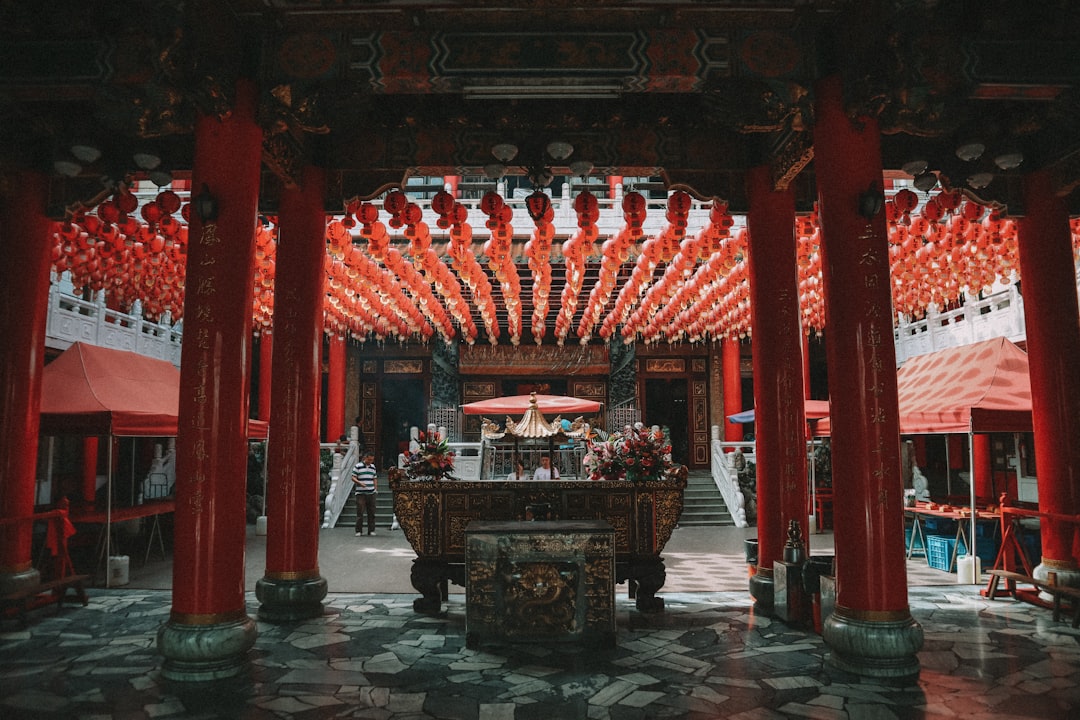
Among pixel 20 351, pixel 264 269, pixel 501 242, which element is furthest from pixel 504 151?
pixel 264 269

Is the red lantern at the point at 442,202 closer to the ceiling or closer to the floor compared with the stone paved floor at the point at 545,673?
closer to the ceiling

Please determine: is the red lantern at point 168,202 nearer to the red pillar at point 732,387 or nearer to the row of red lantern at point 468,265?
the row of red lantern at point 468,265

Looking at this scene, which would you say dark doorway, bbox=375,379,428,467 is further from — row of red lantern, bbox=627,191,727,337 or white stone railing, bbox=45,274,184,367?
row of red lantern, bbox=627,191,727,337

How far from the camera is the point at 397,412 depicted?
22.2m

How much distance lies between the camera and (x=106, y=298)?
1426 centimetres

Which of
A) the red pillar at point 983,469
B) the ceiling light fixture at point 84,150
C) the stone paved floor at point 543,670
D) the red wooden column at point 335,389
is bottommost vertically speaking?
the stone paved floor at point 543,670

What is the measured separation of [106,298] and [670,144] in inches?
492

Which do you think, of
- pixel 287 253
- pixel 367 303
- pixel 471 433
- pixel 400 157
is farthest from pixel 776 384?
pixel 471 433

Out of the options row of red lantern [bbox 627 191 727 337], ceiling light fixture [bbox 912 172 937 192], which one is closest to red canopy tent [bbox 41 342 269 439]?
row of red lantern [bbox 627 191 727 337]

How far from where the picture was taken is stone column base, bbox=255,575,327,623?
632 cm

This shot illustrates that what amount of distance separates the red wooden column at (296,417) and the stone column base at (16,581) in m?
2.28

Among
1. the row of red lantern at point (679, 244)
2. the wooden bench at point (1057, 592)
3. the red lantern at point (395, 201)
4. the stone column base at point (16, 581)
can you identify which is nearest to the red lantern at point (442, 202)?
the red lantern at point (395, 201)

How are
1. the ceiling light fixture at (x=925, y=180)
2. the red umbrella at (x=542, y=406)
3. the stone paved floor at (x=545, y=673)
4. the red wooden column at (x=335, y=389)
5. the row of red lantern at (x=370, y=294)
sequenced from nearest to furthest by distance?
the stone paved floor at (x=545, y=673), the ceiling light fixture at (x=925, y=180), the row of red lantern at (x=370, y=294), the red umbrella at (x=542, y=406), the red wooden column at (x=335, y=389)

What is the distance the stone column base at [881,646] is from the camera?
15.2 ft
